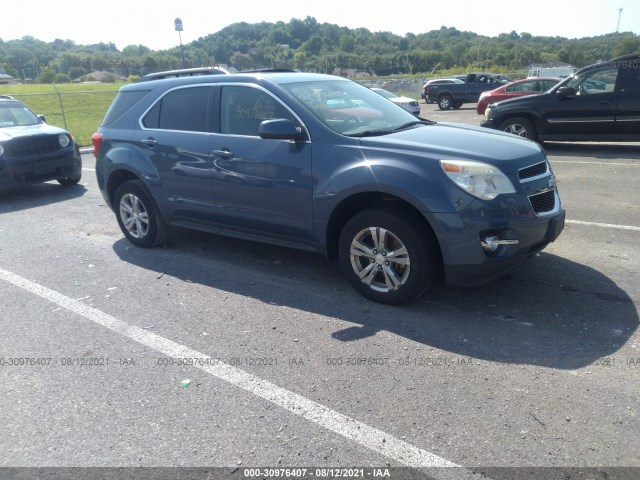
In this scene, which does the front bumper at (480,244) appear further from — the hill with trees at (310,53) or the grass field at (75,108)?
the hill with trees at (310,53)

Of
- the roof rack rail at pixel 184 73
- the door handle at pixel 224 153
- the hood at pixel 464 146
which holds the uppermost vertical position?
the roof rack rail at pixel 184 73

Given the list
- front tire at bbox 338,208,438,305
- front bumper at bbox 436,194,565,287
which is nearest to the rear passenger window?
front tire at bbox 338,208,438,305

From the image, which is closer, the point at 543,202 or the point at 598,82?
the point at 543,202

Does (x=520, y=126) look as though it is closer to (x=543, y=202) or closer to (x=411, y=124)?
(x=411, y=124)

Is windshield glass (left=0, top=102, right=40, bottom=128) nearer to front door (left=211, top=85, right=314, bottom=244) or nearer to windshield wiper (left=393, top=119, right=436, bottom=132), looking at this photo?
front door (left=211, top=85, right=314, bottom=244)

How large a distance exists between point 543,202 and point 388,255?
127 centimetres

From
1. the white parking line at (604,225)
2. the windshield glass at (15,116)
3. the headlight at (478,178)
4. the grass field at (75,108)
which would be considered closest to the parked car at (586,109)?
the white parking line at (604,225)

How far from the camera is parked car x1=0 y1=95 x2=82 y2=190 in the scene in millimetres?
9055

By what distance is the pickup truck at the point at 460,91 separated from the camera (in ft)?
87.9

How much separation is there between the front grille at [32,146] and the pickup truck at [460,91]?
69.4 ft

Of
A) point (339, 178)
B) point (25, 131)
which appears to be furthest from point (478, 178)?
point (25, 131)

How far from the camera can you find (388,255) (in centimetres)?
422

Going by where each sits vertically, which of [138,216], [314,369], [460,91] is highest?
[138,216]

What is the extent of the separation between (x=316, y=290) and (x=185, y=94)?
2.49 meters
